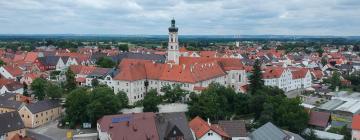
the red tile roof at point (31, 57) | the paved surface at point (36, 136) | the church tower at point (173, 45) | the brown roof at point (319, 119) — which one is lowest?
the paved surface at point (36, 136)

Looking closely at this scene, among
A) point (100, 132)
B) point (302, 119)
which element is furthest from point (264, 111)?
point (100, 132)

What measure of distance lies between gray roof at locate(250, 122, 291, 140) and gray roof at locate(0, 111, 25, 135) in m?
28.2

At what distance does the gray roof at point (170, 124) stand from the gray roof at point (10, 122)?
17.8 metres

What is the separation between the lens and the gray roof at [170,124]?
40.4m

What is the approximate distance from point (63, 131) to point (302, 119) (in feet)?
101

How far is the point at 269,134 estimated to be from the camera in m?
41.6

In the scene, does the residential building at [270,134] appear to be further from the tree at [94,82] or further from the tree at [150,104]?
the tree at [94,82]

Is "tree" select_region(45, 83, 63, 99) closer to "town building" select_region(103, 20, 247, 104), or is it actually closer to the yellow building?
the yellow building

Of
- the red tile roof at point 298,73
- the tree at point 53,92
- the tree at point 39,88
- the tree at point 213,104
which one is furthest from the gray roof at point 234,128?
the red tile roof at point 298,73

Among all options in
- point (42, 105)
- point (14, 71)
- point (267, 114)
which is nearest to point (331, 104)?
point (267, 114)

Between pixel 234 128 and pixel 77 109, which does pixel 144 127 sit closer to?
pixel 234 128

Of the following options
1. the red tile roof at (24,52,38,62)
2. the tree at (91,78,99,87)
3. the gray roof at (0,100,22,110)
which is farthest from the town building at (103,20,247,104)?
the red tile roof at (24,52,38,62)

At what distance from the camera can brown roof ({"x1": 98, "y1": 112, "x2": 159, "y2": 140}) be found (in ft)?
128

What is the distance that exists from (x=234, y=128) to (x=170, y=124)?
7.63m
